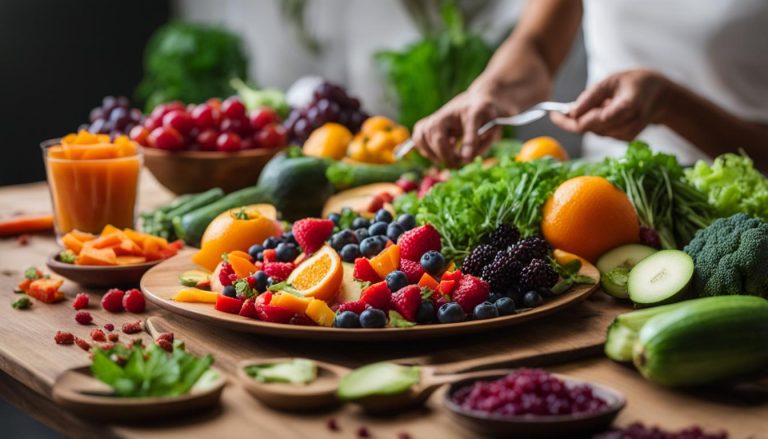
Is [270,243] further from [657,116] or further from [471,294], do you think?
[657,116]

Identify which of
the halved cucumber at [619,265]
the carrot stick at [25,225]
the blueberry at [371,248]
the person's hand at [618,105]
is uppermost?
the person's hand at [618,105]

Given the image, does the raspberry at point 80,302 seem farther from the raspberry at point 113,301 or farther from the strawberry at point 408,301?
the strawberry at point 408,301

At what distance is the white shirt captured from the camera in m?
2.71

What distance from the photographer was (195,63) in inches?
213

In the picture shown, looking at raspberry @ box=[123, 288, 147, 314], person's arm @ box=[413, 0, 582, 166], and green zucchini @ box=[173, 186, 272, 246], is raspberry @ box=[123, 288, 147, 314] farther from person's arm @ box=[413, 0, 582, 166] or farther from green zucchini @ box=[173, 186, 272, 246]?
person's arm @ box=[413, 0, 582, 166]

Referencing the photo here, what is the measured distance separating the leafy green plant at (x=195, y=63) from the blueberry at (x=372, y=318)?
408cm

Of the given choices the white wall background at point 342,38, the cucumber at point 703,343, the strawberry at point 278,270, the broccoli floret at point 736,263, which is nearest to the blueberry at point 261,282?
the strawberry at point 278,270

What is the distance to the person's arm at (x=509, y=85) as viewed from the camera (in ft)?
8.39

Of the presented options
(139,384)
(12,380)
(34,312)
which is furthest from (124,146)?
(139,384)

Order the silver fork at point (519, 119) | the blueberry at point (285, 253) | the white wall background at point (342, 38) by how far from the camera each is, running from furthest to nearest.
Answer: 1. the white wall background at point (342, 38)
2. the silver fork at point (519, 119)
3. the blueberry at point (285, 253)

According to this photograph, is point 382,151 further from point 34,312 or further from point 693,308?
point 693,308

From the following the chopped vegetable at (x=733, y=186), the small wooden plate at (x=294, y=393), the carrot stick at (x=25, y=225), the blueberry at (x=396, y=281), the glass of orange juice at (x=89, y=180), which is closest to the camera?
the small wooden plate at (x=294, y=393)

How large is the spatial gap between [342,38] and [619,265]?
413 centimetres

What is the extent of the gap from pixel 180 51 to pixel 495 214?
3.90 metres
